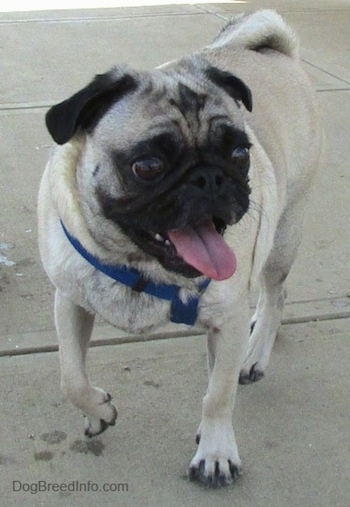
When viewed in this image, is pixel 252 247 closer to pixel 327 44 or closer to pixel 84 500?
pixel 84 500

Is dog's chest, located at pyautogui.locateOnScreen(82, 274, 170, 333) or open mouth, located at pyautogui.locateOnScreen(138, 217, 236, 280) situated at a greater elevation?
open mouth, located at pyautogui.locateOnScreen(138, 217, 236, 280)

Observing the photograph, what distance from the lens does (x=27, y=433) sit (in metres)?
3.48

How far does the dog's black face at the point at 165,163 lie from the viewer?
2791 millimetres

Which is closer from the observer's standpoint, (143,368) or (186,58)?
(186,58)

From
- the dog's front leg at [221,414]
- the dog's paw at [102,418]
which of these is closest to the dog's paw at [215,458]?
the dog's front leg at [221,414]

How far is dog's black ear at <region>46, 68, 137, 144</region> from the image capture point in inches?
113

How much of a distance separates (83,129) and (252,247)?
0.77m

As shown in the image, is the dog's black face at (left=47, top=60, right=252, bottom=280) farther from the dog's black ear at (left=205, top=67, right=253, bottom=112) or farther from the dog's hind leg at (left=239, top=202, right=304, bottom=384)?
the dog's hind leg at (left=239, top=202, right=304, bottom=384)

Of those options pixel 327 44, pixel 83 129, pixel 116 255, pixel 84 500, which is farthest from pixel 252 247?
pixel 327 44

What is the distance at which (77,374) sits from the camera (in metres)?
3.32

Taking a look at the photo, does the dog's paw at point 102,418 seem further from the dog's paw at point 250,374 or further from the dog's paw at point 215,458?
the dog's paw at point 250,374

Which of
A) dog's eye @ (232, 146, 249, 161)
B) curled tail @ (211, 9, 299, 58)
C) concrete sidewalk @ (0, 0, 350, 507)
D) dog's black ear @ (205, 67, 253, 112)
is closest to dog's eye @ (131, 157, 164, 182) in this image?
dog's eye @ (232, 146, 249, 161)

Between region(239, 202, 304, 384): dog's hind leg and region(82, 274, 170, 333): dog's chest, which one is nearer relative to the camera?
region(82, 274, 170, 333): dog's chest

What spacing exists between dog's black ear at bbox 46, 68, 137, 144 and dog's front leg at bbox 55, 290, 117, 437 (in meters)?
0.71
